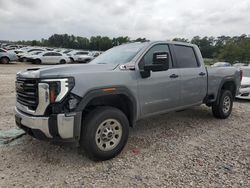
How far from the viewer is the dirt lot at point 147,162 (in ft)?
12.0

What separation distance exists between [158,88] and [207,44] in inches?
1669

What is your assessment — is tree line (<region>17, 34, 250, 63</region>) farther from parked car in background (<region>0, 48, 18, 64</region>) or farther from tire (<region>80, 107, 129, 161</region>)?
tire (<region>80, 107, 129, 161</region>)

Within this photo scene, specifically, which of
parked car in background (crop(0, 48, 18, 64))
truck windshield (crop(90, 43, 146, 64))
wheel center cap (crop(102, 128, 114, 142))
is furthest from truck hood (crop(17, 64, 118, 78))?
parked car in background (crop(0, 48, 18, 64))

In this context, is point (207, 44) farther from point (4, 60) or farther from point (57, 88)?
point (57, 88)

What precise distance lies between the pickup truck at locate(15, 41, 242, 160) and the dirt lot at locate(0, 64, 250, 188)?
0.38 metres

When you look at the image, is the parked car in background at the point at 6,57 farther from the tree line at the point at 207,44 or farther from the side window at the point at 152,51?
the side window at the point at 152,51

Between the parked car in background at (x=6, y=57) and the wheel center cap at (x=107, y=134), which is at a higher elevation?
the wheel center cap at (x=107, y=134)

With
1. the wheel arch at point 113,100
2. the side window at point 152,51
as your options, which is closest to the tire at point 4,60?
the side window at point 152,51

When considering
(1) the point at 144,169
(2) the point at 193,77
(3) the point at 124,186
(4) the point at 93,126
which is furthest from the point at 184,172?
(2) the point at 193,77

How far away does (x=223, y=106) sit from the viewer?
6.94 m

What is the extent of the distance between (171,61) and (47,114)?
2732mm

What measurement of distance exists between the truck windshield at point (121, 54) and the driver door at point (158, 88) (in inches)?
8.7

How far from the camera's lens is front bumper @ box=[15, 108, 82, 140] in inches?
147

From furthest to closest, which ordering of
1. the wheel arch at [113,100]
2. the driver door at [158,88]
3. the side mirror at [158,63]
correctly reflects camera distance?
1. the driver door at [158,88]
2. the side mirror at [158,63]
3. the wheel arch at [113,100]
